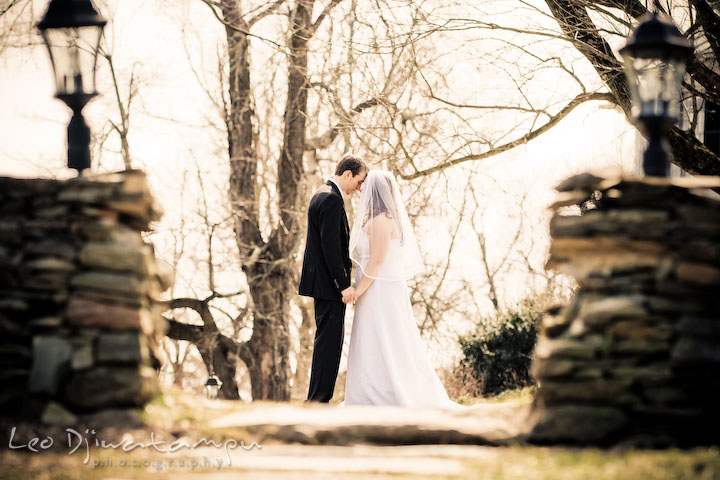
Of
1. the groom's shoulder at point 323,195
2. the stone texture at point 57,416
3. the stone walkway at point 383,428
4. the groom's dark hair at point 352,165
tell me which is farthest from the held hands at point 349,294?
the stone texture at point 57,416

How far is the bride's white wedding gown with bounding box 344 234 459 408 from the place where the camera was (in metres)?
6.75

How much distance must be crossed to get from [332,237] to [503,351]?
456 centimetres

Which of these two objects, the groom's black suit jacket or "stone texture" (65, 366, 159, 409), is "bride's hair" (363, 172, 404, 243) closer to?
the groom's black suit jacket

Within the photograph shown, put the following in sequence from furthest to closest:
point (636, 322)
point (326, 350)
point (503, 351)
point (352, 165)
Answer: point (503, 351), point (352, 165), point (326, 350), point (636, 322)

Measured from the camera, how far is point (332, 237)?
22.2 ft

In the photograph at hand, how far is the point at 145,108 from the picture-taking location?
15227 millimetres

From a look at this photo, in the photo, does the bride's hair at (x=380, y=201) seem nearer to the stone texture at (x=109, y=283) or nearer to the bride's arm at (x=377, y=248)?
the bride's arm at (x=377, y=248)

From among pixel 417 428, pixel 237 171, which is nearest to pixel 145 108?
pixel 237 171

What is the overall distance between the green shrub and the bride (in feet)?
12.4

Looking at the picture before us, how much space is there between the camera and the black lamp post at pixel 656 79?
4.91 m

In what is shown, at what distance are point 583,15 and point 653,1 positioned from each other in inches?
30.0

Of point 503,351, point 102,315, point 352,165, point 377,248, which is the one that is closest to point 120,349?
point 102,315

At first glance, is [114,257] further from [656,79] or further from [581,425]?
[656,79]

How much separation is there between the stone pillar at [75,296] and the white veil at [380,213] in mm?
2340
